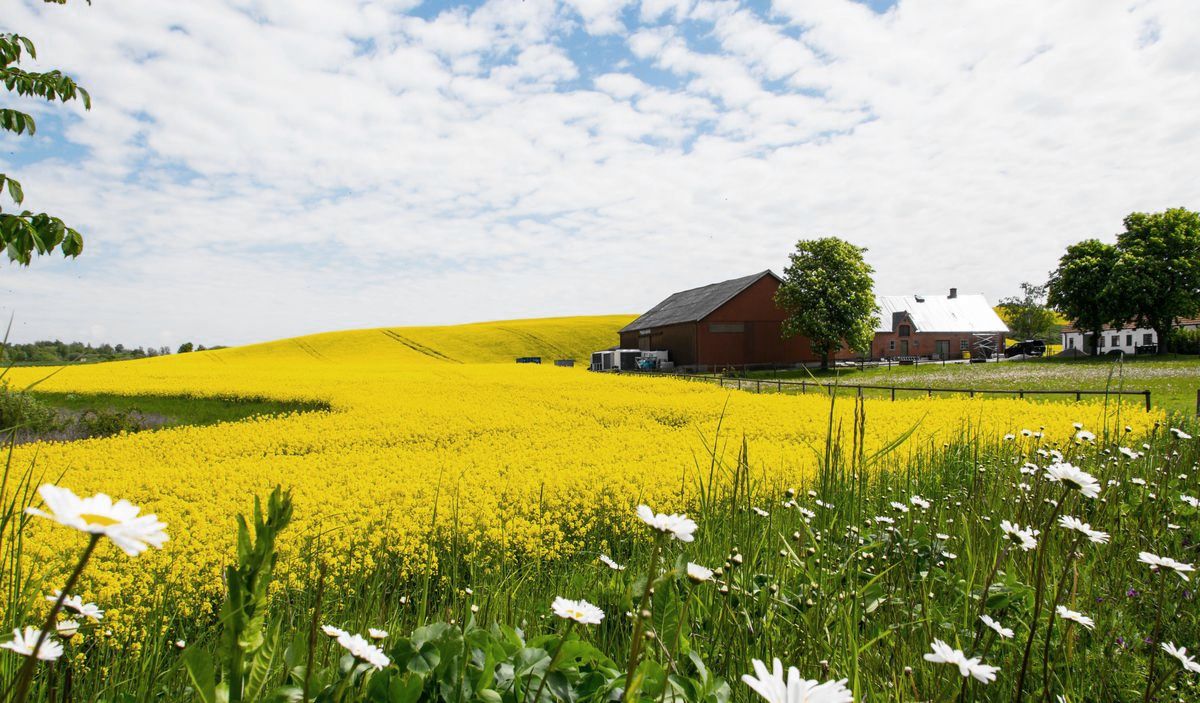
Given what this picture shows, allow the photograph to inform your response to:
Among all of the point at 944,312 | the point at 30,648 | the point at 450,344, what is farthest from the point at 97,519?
the point at 944,312

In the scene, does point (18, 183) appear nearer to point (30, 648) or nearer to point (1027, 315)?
point (30, 648)

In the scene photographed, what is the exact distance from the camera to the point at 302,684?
5.14ft

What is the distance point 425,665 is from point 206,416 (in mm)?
21638

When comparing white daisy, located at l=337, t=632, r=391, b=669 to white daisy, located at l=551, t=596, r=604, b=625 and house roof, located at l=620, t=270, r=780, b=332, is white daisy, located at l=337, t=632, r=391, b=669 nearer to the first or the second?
white daisy, located at l=551, t=596, r=604, b=625

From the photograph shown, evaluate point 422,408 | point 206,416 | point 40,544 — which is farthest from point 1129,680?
point 206,416

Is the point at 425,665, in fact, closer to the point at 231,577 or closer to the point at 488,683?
the point at 488,683

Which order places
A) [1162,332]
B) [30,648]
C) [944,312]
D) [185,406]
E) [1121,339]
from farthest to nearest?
[1121,339], [944,312], [1162,332], [185,406], [30,648]

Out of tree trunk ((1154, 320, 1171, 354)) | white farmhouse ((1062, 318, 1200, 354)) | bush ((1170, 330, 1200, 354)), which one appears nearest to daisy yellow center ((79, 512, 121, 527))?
tree trunk ((1154, 320, 1171, 354))

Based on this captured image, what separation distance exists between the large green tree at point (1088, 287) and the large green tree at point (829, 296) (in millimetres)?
16346

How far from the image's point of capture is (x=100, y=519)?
796 millimetres

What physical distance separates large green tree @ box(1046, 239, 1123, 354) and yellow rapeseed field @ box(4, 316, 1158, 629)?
38.1 m

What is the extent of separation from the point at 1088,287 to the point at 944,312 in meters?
16.0

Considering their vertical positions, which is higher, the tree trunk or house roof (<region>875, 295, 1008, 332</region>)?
house roof (<region>875, 295, 1008, 332</region>)

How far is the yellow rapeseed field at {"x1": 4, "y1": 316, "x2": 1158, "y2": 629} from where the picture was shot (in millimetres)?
5469
